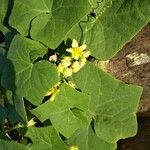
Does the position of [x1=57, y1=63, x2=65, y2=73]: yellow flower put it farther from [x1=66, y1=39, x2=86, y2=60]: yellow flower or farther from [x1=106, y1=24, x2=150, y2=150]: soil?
[x1=106, y1=24, x2=150, y2=150]: soil

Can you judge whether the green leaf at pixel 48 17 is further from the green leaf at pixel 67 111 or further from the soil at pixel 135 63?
the soil at pixel 135 63

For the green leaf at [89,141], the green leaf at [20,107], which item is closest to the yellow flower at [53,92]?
Result: the green leaf at [20,107]

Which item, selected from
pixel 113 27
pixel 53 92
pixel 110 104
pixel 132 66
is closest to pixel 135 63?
pixel 132 66

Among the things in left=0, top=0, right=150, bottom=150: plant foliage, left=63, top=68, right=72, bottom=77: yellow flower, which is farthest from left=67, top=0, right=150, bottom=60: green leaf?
left=63, top=68, right=72, bottom=77: yellow flower

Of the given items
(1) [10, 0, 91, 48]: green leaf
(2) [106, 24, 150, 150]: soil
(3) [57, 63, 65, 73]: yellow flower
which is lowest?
(2) [106, 24, 150, 150]: soil

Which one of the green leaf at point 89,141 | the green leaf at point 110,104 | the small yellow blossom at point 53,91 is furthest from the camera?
the green leaf at point 89,141

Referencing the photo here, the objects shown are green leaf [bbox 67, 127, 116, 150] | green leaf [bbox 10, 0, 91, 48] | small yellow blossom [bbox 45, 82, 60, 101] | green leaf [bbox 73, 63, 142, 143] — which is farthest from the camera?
green leaf [bbox 67, 127, 116, 150]

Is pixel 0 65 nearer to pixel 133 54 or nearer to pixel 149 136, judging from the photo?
pixel 133 54
